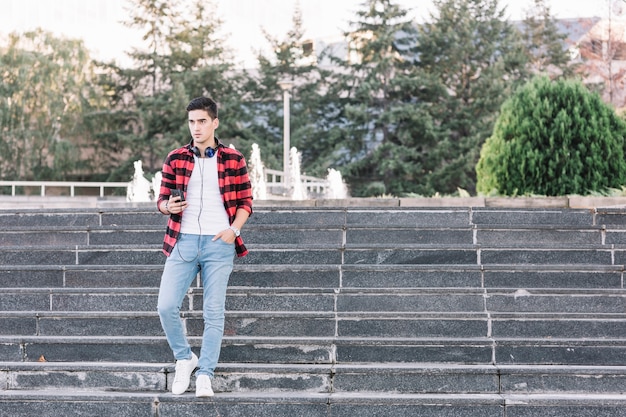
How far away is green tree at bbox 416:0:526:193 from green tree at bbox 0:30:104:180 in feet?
46.3

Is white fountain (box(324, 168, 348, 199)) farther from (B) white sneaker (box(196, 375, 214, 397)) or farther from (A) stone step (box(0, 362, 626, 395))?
(B) white sneaker (box(196, 375, 214, 397))

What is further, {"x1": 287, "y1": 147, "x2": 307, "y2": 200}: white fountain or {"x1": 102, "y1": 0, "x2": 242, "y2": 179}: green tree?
{"x1": 102, "y1": 0, "x2": 242, "y2": 179}: green tree

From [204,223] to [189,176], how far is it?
306 mm

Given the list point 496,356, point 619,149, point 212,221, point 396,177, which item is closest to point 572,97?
point 619,149

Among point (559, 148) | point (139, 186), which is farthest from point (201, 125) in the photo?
point (139, 186)

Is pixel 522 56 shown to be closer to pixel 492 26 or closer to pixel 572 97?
pixel 492 26

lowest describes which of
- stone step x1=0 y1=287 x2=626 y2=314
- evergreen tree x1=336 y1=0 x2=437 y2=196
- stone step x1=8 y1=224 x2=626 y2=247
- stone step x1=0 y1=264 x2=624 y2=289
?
stone step x1=0 y1=287 x2=626 y2=314

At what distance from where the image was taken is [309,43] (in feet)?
124

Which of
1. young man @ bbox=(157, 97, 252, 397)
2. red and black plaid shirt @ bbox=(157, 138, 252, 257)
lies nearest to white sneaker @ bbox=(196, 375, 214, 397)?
young man @ bbox=(157, 97, 252, 397)

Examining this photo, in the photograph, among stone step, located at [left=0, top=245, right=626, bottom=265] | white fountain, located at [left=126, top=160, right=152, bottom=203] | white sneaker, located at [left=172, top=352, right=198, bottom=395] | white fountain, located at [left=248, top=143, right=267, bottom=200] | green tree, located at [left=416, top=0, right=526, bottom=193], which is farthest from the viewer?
green tree, located at [left=416, top=0, right=526, bottom=193]

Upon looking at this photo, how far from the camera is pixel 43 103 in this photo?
34.5 metres

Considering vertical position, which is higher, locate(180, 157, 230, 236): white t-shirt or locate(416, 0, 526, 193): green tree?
locate(416, 0, 526, 193): green tree

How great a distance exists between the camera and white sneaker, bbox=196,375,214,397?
17.3ft

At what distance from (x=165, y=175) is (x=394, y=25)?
30.5 meters
